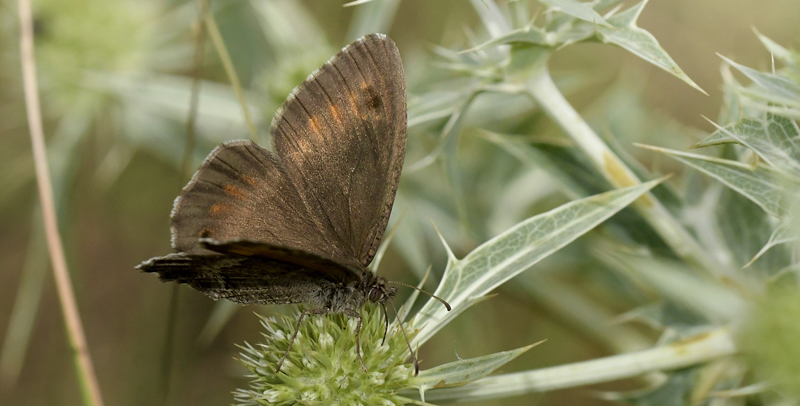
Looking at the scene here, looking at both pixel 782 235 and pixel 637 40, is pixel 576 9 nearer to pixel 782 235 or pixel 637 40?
pixel 637 40

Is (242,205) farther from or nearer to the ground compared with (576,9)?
nearer to the ground

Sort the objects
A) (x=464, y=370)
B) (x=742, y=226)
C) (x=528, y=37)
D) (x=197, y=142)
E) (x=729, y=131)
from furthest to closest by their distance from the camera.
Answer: (x=197, y=142), (x=742, y=226), (x=528, y=37), (x=464, y=370), (x=729, y=131)

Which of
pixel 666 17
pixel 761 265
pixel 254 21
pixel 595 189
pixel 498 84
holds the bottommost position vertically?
pixel 761 265

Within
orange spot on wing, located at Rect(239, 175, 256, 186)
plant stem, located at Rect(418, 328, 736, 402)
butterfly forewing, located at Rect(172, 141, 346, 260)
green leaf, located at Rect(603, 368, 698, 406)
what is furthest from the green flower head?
green leaf, located at Rect(603, 368, 698, 406)

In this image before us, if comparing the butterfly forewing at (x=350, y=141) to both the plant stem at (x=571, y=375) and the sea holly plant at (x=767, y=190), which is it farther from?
the sea holly plant at (x=767, y=190)

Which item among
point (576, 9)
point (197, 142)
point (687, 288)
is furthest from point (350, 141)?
point (197, 142)

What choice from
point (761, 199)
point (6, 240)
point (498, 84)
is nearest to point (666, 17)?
point (498, 84)

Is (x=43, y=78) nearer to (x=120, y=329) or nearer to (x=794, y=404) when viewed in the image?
(x=120, y=329)

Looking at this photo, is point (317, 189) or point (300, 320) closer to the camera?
point (300, 320)
